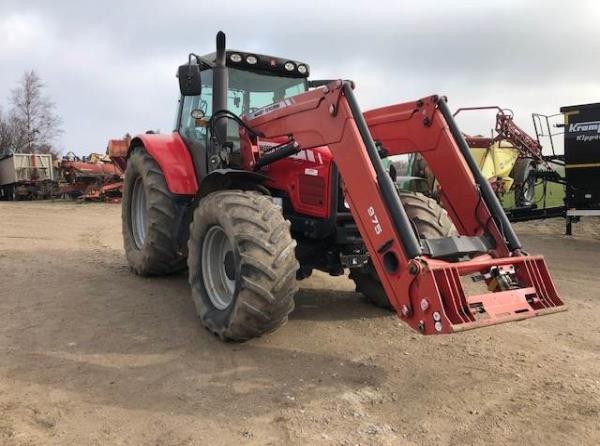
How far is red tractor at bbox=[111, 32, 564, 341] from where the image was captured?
3.72 meters

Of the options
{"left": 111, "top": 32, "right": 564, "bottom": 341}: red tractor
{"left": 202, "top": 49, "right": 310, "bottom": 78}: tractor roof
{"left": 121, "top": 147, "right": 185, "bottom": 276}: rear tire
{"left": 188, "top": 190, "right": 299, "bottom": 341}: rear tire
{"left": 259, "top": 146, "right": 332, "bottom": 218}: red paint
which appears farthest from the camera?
{"left": 121, "top": 147, "right": 185, "bottom": 276}: rear tire

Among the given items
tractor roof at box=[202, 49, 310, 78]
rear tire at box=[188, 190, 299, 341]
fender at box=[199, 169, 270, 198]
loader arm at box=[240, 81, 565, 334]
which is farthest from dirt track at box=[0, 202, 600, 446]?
tractor roof at box=[202, 49, 310, 78]

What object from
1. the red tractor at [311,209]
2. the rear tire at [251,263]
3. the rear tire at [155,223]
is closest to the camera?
the red tractor at [311,209]

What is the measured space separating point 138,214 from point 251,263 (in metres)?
3.82

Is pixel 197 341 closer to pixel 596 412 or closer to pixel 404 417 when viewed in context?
pixel 404 417

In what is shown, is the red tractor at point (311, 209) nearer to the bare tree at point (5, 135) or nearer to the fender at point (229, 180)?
the fender at point (229, 180)

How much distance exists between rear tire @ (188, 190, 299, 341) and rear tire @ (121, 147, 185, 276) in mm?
1456

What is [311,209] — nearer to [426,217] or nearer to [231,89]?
[426,217]

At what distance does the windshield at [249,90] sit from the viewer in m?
5.83

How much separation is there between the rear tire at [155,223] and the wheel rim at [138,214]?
4cm

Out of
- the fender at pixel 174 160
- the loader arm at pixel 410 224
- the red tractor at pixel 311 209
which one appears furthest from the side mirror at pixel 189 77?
the fender at pixel 174 160

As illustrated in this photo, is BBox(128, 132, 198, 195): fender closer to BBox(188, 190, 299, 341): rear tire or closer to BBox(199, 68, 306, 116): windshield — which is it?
BBox(199, 68, 306, 116): windshield

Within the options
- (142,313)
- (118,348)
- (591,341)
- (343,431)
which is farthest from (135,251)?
(591,341)

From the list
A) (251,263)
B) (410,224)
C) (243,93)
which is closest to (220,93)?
(243,93)
